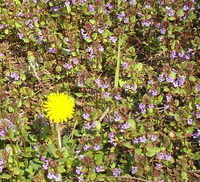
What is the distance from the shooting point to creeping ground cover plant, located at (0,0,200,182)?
3520 millimetres

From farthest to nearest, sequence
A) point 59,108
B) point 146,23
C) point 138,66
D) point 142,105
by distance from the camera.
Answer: point 146,23 < point 138,66 < point 142,105 < point 59,108

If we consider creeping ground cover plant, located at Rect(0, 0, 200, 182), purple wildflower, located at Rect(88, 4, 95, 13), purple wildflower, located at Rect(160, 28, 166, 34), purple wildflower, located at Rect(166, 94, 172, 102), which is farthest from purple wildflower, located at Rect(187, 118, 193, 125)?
purple wildflower, located at Rect(88, 4, 95, 13)

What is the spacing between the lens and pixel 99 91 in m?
4.09

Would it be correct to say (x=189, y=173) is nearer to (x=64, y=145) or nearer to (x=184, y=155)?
(x=184, y=155)

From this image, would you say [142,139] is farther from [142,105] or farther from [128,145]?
[142,105]

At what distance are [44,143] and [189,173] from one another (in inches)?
50.1

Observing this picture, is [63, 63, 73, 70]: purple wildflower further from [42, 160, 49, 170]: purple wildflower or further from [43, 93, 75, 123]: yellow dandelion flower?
[42, 160, 49, 170]: purple wildflower

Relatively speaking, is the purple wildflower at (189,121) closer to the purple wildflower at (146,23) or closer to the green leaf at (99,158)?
the green leaf at (99,158)

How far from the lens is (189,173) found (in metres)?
3.67

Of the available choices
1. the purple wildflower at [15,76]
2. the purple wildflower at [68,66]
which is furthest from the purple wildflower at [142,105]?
the purple wildflower at [15,76]

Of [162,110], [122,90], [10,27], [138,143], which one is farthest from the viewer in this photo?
[10,27]

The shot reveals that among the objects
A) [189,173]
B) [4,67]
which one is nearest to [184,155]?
[189,173]

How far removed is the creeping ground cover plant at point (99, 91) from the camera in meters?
3.52

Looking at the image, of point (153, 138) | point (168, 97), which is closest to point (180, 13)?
point (168, 97)
